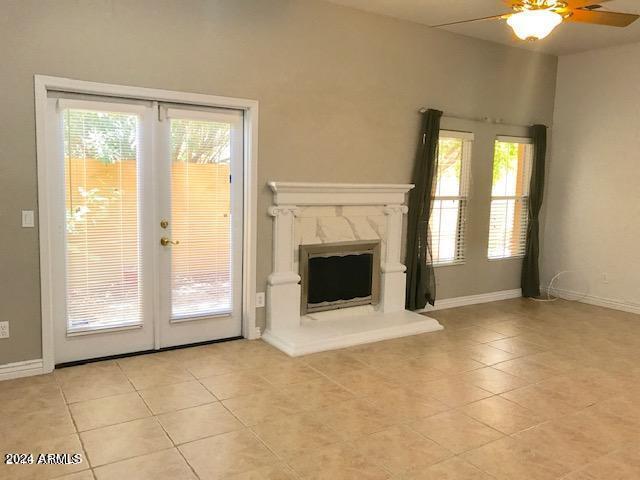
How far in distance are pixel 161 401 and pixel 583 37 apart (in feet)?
17.8

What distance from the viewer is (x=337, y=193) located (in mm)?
4906

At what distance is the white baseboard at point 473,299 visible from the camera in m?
5.92

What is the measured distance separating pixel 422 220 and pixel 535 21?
8.64ft

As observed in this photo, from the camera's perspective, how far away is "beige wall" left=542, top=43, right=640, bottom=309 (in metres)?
6.00

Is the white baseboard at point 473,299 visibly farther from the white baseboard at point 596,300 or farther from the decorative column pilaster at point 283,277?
the decorative column pilaster at point 283,277

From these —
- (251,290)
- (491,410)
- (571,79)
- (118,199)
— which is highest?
(571,79)

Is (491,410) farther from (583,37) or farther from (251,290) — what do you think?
(583,37)

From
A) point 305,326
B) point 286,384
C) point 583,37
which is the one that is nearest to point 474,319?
point 305,326

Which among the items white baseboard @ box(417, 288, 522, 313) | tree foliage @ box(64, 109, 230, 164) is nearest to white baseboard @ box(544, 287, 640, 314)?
white baseboard @ box(417, 288, 522, 313)

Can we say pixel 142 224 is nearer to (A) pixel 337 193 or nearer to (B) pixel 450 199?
(A) pixel 337 193

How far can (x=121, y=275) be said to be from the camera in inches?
160

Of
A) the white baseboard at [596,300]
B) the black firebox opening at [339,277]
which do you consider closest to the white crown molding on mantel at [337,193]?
the black firebox opening at [339,277]

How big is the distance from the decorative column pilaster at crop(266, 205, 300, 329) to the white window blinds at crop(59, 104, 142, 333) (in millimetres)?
1132

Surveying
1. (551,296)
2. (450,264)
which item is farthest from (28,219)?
(551,296)
